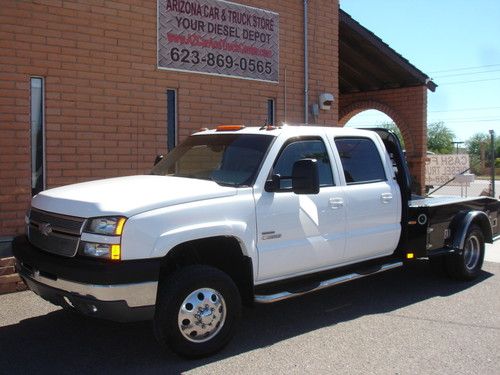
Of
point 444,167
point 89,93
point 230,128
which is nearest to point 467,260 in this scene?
point 230,128

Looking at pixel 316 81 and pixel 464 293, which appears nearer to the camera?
pixel 464 293

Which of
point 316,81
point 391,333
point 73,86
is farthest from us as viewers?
point 316,81

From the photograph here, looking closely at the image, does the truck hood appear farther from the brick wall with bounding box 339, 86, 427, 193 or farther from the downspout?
the brick wall with bounding box 339, 86, 427, 193

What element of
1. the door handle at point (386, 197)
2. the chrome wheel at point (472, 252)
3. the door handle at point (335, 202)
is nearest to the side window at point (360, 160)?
the door handle at point (386, 197)

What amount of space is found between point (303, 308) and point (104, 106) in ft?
12.7

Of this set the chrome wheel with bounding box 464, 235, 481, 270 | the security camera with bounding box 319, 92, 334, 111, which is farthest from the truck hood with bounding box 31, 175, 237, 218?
the security camera with bounding box 319, 92, 334, 111

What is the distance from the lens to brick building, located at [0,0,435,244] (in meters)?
7.14

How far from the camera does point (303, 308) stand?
6133 mm

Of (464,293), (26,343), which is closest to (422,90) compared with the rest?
(464,293)

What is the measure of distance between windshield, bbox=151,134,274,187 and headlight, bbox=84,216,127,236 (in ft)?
3.71

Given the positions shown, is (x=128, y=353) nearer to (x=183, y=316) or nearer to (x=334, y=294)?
(x=183, y=316)

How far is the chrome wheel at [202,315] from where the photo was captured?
447cm

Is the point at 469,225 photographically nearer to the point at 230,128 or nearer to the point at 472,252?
the point at 472,252

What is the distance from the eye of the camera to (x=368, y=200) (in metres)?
6.00
